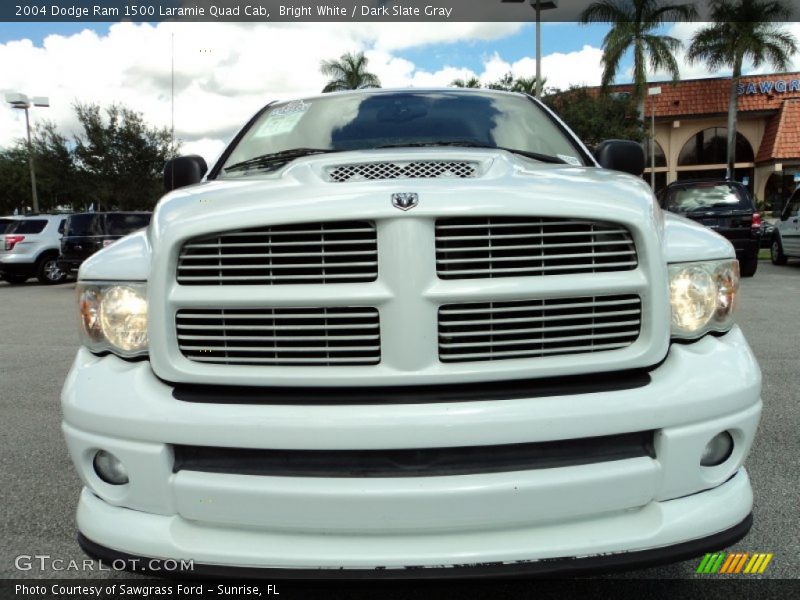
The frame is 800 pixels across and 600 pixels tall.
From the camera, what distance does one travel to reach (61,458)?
3775mm

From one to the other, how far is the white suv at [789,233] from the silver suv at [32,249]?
16.6 metres

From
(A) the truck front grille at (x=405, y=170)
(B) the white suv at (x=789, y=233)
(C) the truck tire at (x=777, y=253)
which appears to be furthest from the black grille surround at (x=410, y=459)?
(C) the truck tire at (x=777, y=253)

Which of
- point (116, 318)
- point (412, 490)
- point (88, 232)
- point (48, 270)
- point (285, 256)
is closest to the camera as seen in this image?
point (412, 490)

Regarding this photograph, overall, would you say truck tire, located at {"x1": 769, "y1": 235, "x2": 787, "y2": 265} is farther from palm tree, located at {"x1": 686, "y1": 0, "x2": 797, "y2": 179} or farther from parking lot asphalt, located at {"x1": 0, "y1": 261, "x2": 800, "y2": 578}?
palm tree, located at {"x1": 686, "y1": 0, "x2": 797, "y2": 179}

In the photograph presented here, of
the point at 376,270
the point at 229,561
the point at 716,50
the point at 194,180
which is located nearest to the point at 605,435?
the point at 376,270

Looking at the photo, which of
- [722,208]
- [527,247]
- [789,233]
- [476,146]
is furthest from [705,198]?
[527,247]

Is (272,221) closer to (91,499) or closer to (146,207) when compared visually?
(91,499)

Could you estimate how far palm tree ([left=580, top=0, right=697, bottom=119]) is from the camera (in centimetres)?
3120

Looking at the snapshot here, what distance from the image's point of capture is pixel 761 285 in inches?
473

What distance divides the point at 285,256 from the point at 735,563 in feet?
6.42

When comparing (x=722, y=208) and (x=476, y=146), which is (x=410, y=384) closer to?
(x=476, y=146)

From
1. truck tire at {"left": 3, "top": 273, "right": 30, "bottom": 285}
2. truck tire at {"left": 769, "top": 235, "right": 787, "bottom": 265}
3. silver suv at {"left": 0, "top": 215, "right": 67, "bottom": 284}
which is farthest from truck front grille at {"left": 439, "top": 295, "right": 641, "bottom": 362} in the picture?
truck tire at {"left": 3, "top": 273, "right": 30, "bottom": 285}

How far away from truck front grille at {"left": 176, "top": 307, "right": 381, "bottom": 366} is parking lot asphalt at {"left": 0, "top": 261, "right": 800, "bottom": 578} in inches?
47.1

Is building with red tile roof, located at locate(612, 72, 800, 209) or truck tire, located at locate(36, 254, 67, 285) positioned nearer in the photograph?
truck tire, located at locate(36, 254, 67, 285)
